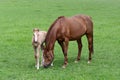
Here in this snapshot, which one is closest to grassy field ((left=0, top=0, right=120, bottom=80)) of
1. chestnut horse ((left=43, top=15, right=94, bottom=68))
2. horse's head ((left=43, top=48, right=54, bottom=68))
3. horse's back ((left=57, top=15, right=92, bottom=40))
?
horse's head ((left=43, top=48, right=54, bottom=68))

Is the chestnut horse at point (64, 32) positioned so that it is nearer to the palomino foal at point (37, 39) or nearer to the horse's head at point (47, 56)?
the horse's head at point (47, 56)

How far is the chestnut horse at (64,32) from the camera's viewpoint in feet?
34.7

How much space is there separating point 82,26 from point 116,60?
1.58 metres

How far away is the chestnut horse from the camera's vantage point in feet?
34.7

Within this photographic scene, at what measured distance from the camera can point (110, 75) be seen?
32.0 feet

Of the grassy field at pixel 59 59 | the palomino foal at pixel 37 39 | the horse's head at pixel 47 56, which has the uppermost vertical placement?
the palomino foal at pixel 37 39

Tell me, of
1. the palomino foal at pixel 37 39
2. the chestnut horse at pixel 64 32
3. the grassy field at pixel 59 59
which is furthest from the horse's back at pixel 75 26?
the grassy field at pixel 59 59

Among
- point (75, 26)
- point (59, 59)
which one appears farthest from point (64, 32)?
point (59, 59)

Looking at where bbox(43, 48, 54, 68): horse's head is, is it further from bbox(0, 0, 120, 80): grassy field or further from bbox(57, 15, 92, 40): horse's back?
bbox(57, 15, 92, 40): horse's back

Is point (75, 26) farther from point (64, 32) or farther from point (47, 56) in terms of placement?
point (47, 56)

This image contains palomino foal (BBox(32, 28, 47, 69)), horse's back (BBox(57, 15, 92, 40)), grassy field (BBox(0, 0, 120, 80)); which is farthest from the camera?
horse's back (BBox(57, 15, 92, 40))

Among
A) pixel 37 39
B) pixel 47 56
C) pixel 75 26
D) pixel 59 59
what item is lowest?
pixel 59 59

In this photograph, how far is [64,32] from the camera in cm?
1080

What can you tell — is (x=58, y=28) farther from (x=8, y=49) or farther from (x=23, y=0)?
(x=23, y=0)
